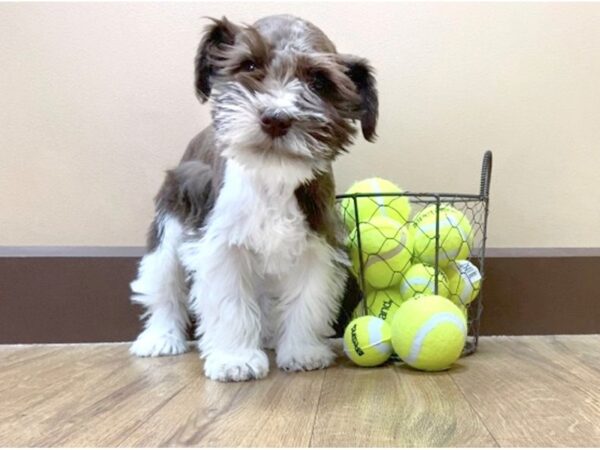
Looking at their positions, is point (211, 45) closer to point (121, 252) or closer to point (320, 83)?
point (320, 83)

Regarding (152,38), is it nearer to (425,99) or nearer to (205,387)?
(425,99)

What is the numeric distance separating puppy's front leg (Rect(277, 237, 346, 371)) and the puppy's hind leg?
36 cm

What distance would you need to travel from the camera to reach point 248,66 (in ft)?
4.98

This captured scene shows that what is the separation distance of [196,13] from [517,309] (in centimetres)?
148

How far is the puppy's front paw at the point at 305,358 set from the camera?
1729 millimetres

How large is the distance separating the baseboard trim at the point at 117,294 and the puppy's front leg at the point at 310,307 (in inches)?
24.1

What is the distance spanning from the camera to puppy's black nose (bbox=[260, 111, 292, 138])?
1.41 metres

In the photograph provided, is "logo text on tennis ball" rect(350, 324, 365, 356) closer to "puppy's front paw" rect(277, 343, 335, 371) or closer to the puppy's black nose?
"puppy's front paw" rect(277, 343, 335, 371)

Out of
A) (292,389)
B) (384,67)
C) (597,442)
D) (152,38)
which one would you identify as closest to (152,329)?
(292,389)

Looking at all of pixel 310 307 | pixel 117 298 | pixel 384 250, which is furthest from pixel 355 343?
pixel 117 298

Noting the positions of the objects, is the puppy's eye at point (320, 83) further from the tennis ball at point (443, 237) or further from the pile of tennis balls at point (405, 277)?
the tennis ball at point (443, 237)

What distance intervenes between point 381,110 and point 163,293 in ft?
3.16

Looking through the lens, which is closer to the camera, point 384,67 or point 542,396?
point 542,396

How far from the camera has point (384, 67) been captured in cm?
221
